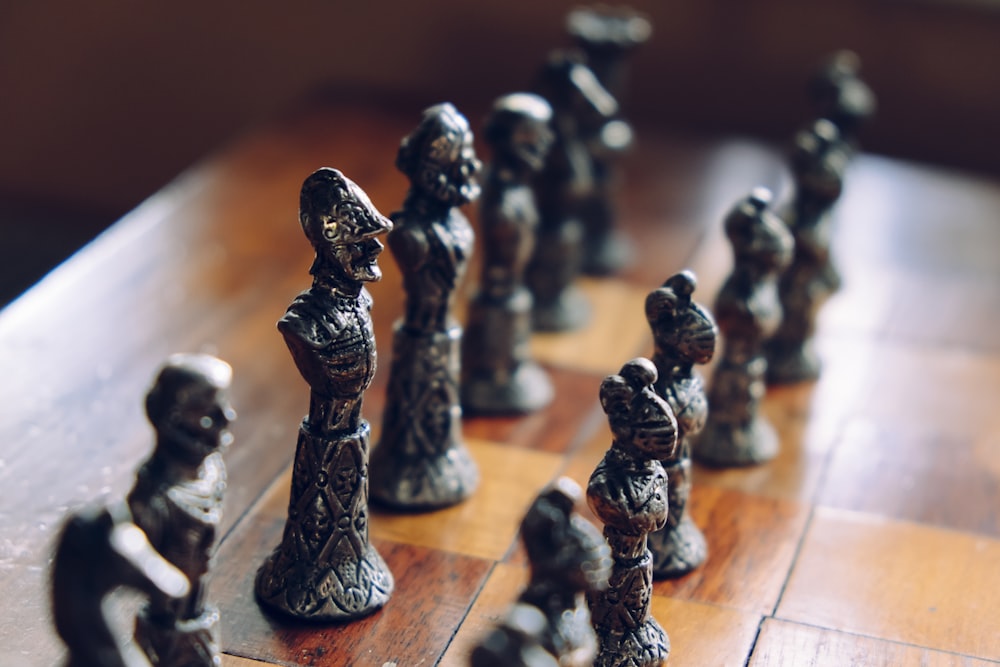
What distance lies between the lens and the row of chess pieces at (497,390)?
0.96 m

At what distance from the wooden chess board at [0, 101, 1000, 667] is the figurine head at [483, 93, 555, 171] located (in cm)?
28

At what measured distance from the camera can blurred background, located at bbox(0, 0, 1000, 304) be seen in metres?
2.55

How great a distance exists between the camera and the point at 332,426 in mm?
1212

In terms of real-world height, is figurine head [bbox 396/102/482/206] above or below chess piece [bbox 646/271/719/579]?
above

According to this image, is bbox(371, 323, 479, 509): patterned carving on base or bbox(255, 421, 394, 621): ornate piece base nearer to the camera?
bbox(255, 421, 394, 621): ornate piece base

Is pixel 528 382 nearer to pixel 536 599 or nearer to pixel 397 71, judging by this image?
pixel 536 599

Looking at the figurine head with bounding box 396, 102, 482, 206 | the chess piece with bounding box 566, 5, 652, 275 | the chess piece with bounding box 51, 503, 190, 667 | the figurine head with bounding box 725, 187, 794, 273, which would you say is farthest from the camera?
the chess piece with bounding box 566, 5, 652, 275

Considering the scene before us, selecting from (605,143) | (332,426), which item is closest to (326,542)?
(332,426)

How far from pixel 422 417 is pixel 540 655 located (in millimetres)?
534

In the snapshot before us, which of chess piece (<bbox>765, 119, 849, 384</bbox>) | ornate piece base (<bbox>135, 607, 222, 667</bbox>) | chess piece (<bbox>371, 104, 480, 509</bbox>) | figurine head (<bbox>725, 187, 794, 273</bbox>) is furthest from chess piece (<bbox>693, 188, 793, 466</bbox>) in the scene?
ornate piece base (<bbox>135, 607, 222, 667</bbox>)

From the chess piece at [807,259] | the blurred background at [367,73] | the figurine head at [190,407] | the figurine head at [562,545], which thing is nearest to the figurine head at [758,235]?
the chess piece at [807,259]

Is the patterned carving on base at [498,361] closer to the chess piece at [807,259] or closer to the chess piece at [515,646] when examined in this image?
the chess piece at [807,259]

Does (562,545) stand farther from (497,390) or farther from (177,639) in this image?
(497,390)

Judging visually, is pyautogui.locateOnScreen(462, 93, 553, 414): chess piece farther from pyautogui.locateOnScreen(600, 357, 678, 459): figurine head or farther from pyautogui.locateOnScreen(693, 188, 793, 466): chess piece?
pyautogui.locateOnScreen(600, 357, 678, 459): figurine head
